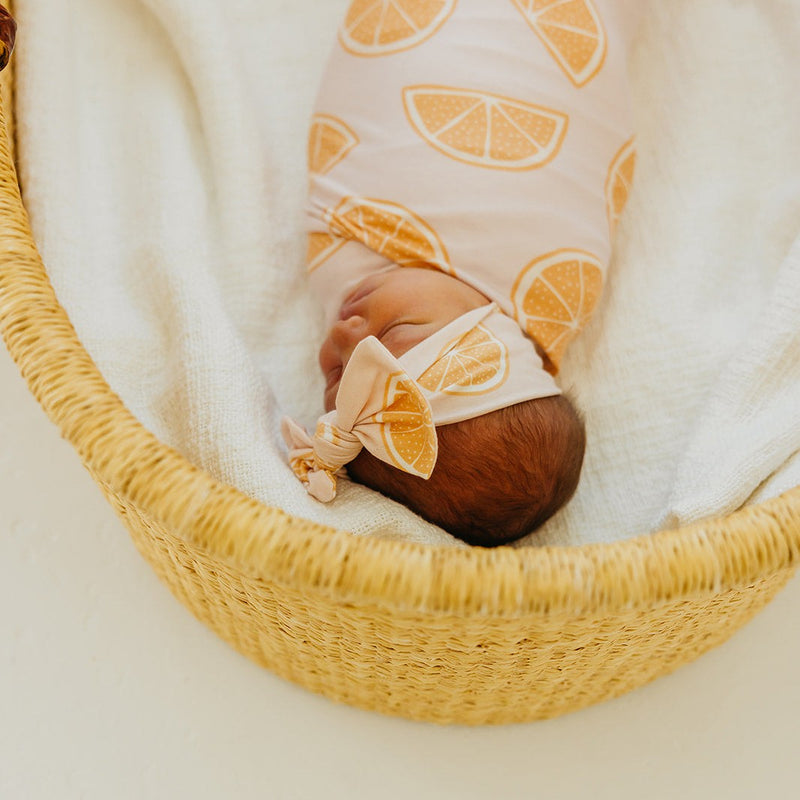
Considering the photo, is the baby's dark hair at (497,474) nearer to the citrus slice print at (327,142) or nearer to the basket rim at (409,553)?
the basket rim at (409,553)

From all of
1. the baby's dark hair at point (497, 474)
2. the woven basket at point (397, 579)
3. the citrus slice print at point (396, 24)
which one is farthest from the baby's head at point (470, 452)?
the citrus slice print at point (396, 24)

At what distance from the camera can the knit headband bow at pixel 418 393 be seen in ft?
2.36

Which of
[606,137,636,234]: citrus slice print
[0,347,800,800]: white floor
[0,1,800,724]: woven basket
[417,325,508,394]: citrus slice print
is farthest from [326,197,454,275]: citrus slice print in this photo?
[0,347,800,800]: white floor

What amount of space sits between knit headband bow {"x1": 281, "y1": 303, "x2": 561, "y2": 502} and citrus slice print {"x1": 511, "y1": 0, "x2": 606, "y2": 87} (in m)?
0.29

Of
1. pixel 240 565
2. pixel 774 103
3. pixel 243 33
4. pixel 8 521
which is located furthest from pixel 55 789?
pixel 774 103

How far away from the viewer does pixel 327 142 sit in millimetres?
958

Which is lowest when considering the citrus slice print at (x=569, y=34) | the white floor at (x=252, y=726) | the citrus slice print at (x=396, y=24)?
the white floor at (x=252, y=726)

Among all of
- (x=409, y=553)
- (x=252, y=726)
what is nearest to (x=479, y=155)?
(x=409, y=553)

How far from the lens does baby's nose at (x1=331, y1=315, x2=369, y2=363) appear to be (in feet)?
2.82

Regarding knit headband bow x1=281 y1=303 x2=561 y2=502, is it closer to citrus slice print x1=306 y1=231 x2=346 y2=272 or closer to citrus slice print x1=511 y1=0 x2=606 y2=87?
citrus slice print x1=306 y1=231 x2=346 y2=272

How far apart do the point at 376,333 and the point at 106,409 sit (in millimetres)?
291

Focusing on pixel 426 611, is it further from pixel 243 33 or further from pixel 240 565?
pixel 243 33

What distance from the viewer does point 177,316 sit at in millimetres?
905

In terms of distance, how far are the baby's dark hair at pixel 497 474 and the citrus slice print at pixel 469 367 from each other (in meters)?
0.03
